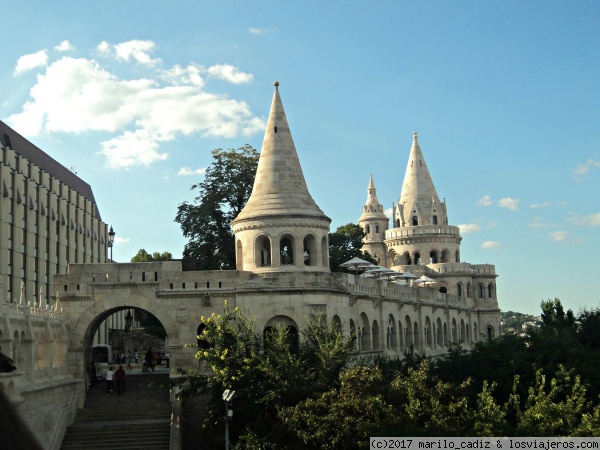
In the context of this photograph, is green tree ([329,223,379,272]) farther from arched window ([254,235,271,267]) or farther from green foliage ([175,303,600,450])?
green foliage ([175,303,600,450])

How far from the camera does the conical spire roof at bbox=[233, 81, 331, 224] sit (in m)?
34.3

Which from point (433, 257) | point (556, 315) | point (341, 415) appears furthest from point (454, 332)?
point (341, 415)

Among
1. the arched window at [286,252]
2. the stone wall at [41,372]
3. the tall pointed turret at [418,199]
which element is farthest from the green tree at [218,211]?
the tall pointed turret at [418,199]

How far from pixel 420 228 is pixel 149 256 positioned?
112 feet

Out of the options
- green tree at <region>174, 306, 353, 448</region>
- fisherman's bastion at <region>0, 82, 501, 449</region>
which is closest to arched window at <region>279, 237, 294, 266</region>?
fisherman's bastion at <region>0, 82, 501, 449</region>

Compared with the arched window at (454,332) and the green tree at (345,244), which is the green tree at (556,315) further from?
the green tree at (345,244)

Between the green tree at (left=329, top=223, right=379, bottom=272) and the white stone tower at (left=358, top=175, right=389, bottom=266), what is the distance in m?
14.7

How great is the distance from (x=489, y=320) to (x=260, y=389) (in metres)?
48.8

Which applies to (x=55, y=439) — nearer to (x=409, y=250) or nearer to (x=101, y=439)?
(x=101, y=439)

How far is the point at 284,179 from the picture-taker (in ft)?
116

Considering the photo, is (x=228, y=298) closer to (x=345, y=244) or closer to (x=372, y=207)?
(x=345, y=244)

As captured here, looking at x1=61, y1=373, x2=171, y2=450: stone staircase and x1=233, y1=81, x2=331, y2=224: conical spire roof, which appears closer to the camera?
x1=61, y1=373, x2=171, y2=450: stone staircase

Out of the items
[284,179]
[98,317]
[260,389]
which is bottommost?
[260,389]

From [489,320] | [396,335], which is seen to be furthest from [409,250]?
[396,335]
